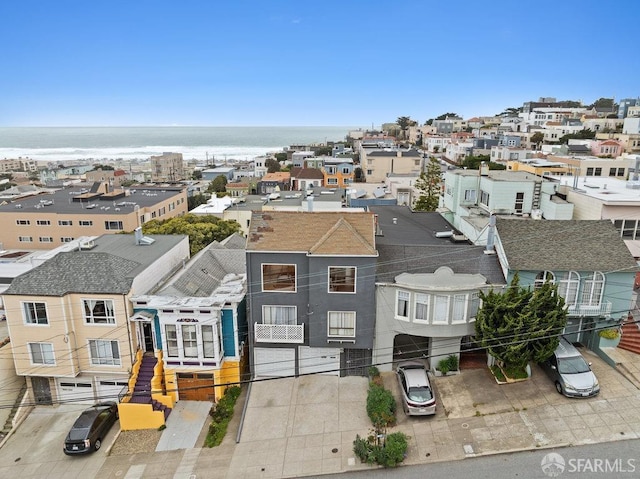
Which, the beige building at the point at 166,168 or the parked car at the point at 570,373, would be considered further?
the beige building at the point at 166,168

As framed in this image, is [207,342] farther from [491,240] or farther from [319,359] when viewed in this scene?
[491,240]

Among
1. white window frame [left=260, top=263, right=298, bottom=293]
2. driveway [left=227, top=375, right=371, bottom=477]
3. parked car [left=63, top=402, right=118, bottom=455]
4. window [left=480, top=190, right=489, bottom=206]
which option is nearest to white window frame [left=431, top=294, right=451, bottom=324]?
driveway [left=227, top=375, right=371, bottom=477]

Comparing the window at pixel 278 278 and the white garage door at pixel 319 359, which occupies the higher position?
the window at pixel 278 278

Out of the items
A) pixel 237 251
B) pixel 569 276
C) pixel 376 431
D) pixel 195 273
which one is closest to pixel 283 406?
pixel 376 431

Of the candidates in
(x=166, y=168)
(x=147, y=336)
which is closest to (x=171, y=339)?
(x=147, y=336)

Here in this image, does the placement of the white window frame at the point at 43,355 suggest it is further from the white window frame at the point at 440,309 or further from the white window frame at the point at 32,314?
the white window frame at the point at 440,309

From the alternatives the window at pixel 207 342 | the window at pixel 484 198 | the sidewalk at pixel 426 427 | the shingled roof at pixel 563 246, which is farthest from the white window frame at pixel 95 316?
the window at pixel 484 198

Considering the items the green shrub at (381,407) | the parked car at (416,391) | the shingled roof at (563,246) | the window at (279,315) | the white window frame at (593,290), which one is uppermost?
the shingled roof at (563,246)
